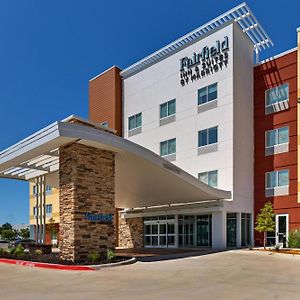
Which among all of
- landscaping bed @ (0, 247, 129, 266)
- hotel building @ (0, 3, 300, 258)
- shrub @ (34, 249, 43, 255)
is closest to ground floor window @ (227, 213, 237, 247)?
hotel building @ (0, 3, 300, 258)

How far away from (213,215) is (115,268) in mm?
13912

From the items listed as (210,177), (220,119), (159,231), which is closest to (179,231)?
(159,231)

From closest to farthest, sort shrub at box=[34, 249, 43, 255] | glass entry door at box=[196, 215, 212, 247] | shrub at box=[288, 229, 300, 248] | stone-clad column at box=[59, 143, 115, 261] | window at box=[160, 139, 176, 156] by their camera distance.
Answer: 1. stone-clad column at box=[59, 143, 115, 261]
2. shrub at box=[34, 249, 43, 255]
3. shrub at box=[288, 229, 300, 248]
4. glass entry door at box=[196, 215, 212, 247]
5. window at box=[160, 139, 176, 156]

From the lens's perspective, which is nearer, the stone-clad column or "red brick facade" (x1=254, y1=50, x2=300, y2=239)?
the stone-clad column

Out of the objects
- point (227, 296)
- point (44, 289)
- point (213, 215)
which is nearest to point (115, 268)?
point (44, 289)

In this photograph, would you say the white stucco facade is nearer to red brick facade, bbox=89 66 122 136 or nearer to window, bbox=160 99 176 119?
window, bbox=160 99 176 119

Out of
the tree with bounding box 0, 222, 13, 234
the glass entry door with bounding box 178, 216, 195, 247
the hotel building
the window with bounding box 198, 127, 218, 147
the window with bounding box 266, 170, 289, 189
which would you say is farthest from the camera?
the tree with bounding box 0, 222, 13, 234

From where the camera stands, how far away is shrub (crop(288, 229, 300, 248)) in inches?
1046

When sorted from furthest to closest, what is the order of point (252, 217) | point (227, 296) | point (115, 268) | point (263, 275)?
1. point (252, 217)
2. point (115, 268)
3. point (263, 275)
4. point (227, 296)

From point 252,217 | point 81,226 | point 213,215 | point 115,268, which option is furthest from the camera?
point 252,217

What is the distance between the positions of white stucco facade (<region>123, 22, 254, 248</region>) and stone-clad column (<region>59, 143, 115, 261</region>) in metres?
11.5

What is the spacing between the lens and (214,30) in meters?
32.0

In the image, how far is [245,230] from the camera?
30.3m

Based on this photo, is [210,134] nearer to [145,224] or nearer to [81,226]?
[145,224]
